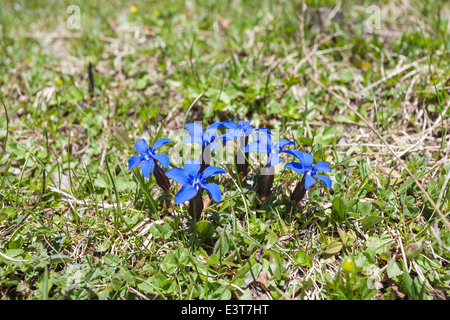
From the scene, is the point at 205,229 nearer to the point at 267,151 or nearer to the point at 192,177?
the point at 192,177

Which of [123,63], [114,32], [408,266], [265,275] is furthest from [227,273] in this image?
[114,32]

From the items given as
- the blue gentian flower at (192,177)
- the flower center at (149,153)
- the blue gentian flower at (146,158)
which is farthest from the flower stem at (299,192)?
the flower center at (149,153)

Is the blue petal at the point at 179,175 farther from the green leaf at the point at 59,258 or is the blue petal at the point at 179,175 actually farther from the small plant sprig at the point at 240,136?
the green leaf at the point at 59,258

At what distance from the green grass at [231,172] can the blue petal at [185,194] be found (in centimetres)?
38

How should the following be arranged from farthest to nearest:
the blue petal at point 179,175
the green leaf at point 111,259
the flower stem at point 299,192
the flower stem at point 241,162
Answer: the flower stem at point 241,162 < the flower stem at point 299,192 < the green leaf at point 111,259 < the blue petal at point 179,175

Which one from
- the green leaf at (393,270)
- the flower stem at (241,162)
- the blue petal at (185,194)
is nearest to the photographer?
the blue petal at (185,194)

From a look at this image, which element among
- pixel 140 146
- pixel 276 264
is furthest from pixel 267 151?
pixel 140 146

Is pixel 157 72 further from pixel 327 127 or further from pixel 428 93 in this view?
pixel 428 93

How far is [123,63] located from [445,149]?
3391 mm

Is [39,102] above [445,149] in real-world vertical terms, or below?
above

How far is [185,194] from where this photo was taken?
2086 mm

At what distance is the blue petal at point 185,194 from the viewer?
81.0 inches

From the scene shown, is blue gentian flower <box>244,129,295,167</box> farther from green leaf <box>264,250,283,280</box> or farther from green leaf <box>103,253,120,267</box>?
green leaf <box>103,253,120,267</box>

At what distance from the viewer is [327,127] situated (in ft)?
10.8
